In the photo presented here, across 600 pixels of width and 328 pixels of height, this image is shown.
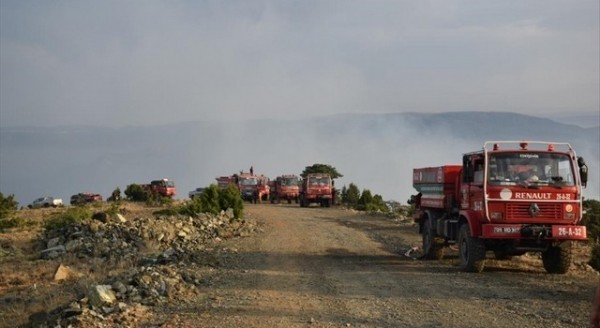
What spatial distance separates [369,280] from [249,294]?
2956 mm

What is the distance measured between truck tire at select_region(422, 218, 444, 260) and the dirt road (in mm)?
375

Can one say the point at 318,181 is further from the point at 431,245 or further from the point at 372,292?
the point at 372,292

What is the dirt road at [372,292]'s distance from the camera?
10.0 metres

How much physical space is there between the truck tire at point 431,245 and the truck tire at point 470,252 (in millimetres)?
2233

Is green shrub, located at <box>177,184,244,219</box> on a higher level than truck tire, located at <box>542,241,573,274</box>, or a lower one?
higher

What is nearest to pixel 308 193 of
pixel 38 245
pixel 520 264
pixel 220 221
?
pixel 220 221

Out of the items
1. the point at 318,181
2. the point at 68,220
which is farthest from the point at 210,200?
the point at 318,181

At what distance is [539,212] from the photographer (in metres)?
14.2

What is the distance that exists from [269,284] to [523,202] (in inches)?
223

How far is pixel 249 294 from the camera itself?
12.2 metres

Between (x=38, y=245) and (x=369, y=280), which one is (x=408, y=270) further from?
(x=38, y=245)

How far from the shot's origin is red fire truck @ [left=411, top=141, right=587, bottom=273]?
557 inches

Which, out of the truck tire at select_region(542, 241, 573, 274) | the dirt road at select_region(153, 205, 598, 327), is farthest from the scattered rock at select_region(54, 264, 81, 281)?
the truck tire at select_region(542, 241, 573, 274)

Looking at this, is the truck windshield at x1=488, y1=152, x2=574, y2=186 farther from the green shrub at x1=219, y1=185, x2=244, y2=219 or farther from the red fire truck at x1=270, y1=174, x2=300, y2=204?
the red fire truck at x1=270, y1=174, x2=300, y2=204
